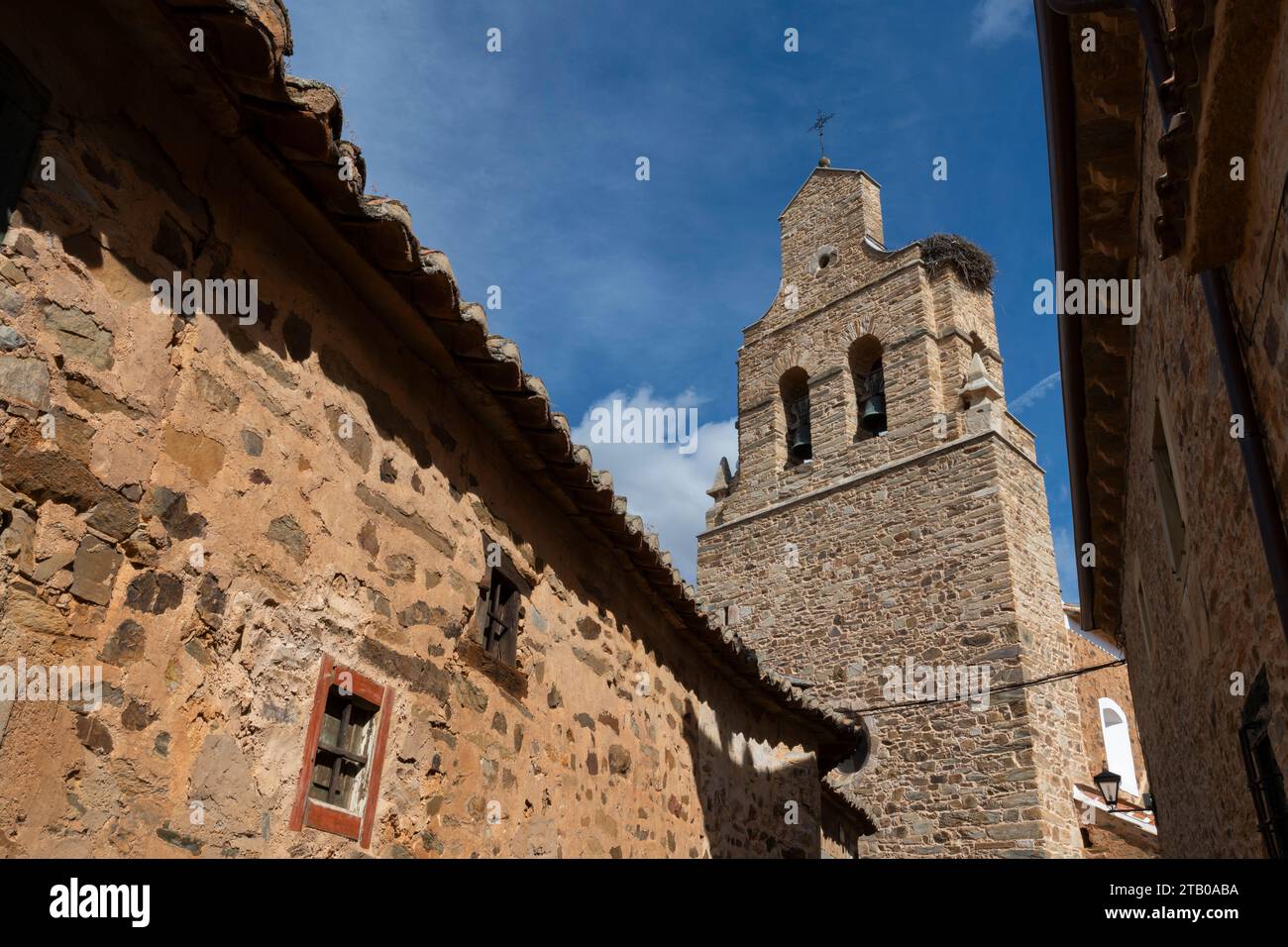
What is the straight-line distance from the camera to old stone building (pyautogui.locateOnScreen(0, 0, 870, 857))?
2.34 metres

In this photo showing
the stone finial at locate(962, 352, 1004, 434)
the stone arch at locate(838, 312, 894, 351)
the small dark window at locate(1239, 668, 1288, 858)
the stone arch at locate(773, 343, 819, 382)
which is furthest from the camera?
the stone arch at locate(773, 343, 819, 382)

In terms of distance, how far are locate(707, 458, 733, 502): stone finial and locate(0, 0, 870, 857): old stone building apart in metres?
11.5

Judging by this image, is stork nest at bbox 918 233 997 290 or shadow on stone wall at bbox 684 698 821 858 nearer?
shadow on stone wall at bbox 684 698 821 858

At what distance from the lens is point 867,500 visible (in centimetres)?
1385

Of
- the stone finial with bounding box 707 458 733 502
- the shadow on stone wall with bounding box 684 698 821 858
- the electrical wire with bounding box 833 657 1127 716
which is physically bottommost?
the shadow on stone wall with bounding box 684 698 821 858

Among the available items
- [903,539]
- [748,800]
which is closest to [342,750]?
[748,800]

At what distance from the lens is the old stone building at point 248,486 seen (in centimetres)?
234

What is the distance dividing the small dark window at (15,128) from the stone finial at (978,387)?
12560 mm

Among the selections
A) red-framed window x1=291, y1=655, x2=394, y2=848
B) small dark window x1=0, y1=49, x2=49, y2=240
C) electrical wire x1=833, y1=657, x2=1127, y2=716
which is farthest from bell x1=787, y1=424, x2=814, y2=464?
small dark window x1=0, y1=49, x2=49, y2=240

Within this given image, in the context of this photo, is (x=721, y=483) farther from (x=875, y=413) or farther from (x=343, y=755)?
(x=343, y=755)

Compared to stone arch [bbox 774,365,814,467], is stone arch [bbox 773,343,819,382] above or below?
above

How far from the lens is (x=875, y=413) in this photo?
14.4m

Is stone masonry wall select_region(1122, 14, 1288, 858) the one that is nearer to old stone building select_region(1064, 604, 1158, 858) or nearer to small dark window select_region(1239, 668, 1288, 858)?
small dark window select_region(1239, 668, 1288, 858)

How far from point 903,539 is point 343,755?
11.0 metres
